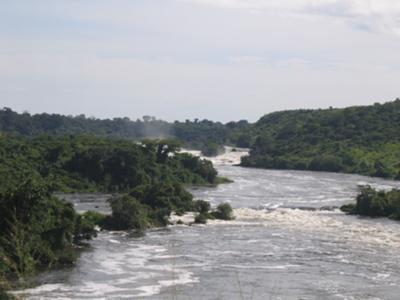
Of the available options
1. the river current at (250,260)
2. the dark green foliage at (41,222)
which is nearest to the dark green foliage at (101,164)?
the river current at (250,260)

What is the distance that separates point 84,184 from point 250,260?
120 ft

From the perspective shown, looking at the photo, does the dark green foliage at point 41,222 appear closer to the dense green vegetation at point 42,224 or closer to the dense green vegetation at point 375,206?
the dense green vegetation at point 42,224

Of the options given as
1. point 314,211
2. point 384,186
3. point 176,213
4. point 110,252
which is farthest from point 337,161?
point 110,252

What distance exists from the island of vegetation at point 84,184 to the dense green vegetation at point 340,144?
24.9 m

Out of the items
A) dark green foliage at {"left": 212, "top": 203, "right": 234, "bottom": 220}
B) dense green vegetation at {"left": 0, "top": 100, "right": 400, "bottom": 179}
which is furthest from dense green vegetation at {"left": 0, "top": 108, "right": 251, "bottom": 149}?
dark green foliage at {"left": 212, "top": 203, "right": 234, "bottom": 220}

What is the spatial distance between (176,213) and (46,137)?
42900mm

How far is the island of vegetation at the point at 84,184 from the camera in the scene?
109 feet

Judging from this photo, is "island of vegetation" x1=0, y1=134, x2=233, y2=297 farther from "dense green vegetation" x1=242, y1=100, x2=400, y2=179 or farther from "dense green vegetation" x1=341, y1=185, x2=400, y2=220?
"dense green vegetation" x1=242, y1=100, x2=400, y2=179

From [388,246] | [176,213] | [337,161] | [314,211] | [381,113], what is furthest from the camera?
[381,113]

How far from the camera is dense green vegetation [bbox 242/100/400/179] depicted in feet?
321

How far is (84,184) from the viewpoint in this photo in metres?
69.0

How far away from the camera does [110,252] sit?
121ft

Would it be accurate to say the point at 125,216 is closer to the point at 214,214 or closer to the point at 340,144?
the point at 214,214

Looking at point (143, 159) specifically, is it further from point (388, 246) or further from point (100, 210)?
point (388, 246)
